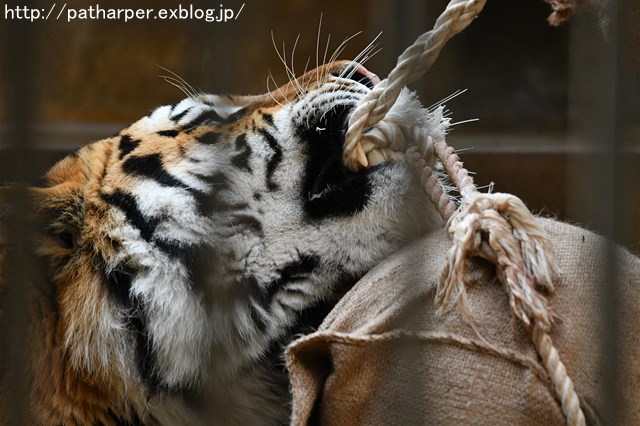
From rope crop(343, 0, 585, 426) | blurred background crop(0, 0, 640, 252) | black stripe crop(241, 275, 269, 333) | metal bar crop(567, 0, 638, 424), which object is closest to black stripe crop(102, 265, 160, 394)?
black stripe crop(241, 275, 269, 333)

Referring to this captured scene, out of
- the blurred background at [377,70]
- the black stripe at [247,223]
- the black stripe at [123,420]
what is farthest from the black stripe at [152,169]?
the blurred background at [377,70]

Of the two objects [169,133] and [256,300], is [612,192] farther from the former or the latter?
[169,133]

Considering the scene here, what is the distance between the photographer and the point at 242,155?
1.41m

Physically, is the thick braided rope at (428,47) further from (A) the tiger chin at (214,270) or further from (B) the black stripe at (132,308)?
(B) the black stripe at (132,308)

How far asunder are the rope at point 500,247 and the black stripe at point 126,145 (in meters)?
0.58

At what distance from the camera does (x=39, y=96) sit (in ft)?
3.23

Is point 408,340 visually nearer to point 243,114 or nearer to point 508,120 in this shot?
point 243,114

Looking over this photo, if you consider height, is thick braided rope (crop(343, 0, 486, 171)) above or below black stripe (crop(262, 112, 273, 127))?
above

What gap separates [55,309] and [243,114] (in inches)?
17.4

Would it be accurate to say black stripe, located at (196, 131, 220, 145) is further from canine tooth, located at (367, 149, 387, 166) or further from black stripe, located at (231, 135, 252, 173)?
canine tooth, located at (367, 149, 387, 166)

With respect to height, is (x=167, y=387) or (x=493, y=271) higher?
(x=493, y=271)

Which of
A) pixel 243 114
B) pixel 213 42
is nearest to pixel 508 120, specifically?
pixel 243 114

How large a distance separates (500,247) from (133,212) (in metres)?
0.62

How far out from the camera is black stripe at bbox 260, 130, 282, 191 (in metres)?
1.36
